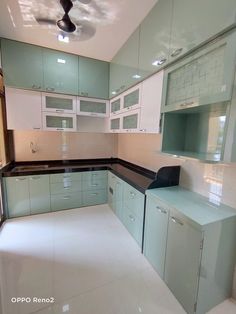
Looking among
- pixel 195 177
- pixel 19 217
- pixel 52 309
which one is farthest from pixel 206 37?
pixel 19 217

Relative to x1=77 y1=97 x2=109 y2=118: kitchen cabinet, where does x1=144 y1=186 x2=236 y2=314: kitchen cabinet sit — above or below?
below

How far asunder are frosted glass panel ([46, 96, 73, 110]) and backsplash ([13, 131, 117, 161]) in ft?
1.96

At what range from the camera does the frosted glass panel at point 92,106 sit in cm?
294

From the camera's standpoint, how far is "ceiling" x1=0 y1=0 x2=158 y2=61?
156 cm

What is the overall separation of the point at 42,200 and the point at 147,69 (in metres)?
2.62

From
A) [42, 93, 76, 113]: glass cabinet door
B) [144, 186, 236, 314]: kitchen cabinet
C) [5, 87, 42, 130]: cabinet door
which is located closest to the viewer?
[144, 186, 236, 314]: kitchen cabinet

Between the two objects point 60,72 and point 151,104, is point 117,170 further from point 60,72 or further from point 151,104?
point 60,72

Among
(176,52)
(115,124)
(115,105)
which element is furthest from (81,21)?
(115,124)

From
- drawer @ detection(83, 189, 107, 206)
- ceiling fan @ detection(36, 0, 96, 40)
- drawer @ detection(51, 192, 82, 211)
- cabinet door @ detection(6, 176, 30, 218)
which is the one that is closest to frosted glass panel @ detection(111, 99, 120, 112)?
ceiling fan @ detection(36, 0, 96, 40)

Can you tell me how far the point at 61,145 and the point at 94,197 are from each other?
1.26m

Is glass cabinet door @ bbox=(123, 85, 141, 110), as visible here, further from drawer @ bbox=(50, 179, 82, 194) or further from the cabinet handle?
drawer @ bbox=(50, 179, 82, 194)

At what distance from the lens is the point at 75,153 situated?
133 inches

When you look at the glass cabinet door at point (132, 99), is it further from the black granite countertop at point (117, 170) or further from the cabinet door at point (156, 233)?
the cabinet door at point (156, 233)

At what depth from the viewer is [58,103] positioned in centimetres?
278
